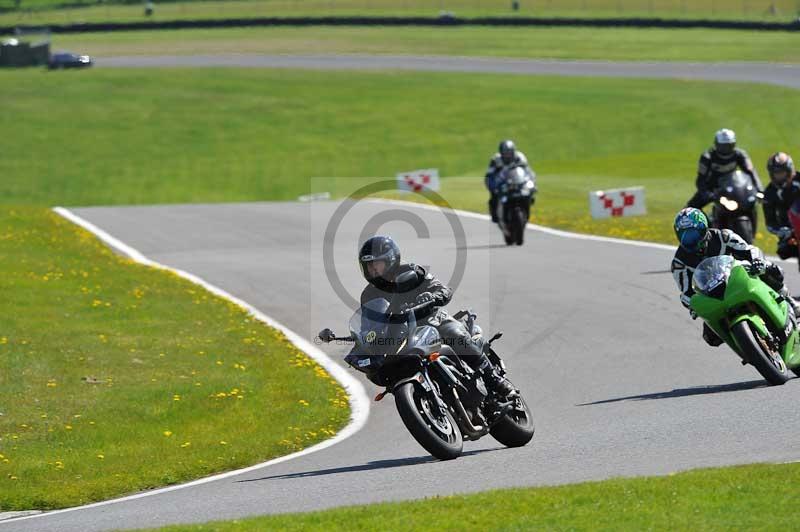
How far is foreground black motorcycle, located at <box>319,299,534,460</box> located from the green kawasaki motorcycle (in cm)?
257

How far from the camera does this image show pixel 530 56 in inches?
2682

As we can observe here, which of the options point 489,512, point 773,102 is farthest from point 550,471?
point 773,102

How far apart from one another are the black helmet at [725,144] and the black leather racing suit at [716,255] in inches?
322

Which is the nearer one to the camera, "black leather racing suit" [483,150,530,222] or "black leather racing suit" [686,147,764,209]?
"black leather racing suit" [686,147,764,209]

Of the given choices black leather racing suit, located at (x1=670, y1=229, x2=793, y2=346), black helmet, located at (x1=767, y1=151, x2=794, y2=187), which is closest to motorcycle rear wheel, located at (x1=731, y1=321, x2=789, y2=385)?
black leather racing suit, located at (x1=670, y1=229, x2=793, y2=346)

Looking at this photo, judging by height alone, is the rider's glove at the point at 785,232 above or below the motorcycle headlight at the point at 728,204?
above

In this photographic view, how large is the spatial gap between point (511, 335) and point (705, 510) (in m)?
9.06

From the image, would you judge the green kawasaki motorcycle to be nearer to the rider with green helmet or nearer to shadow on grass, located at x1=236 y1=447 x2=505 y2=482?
the rider with green helmet

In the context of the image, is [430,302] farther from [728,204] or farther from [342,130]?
[342,130]

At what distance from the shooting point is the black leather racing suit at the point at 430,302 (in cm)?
1073

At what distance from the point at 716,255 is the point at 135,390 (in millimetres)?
5851

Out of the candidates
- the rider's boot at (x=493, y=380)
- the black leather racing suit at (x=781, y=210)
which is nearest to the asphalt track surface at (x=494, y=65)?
the black leather racing suit at (x=781, y=210)

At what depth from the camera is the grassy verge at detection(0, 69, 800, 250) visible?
43.1 meters

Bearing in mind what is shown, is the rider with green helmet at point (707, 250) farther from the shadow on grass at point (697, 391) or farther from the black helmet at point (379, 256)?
the black helmet at point (379, 256)
